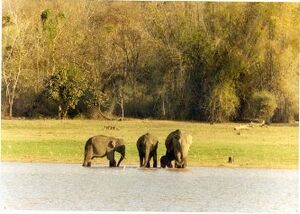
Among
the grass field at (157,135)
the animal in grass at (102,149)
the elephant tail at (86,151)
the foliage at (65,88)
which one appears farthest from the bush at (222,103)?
the foliage at (65,88)

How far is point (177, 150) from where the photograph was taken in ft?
59.4

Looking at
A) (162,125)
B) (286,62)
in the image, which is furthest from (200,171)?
(286,62)

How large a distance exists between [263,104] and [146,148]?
231cm

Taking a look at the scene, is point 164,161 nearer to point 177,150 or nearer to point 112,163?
point 177,150

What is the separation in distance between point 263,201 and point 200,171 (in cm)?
180

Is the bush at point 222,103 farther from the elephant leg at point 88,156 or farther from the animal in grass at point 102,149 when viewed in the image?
the elephant leg at point 88,156

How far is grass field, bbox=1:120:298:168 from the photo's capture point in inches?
730

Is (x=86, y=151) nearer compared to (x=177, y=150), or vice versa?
(x=177, y=150)

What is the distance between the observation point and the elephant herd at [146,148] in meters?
18.1

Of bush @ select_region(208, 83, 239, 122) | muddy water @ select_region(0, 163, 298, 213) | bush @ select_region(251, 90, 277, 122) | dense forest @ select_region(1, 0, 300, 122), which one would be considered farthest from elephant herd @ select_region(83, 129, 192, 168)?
bush @ select_region(251, 90, 277, 122)

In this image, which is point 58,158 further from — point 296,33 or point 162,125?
point 296,33

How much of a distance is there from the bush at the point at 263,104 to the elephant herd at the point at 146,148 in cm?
134

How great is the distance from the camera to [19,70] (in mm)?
18906

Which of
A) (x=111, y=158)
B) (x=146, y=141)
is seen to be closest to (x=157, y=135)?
(x=146, y=141)
